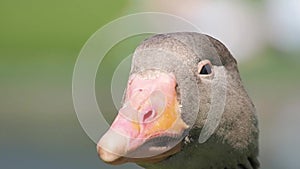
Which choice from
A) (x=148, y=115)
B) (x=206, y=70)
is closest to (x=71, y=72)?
(x=206, y=70)

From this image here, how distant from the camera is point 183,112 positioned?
140 inches

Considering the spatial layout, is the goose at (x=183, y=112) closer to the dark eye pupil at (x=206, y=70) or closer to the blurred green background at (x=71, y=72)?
the dark eye pupil at (x=206, y=70)

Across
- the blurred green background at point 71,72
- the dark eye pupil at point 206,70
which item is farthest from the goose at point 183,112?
the blurred green background at point 71,72

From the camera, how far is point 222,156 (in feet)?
12.8

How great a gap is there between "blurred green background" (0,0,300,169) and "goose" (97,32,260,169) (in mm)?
6368

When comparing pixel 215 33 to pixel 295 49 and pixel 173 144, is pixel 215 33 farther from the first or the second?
pixel 173 144

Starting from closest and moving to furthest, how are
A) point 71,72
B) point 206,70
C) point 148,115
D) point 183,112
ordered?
point 148,115 < point 183,112 < point 206,70 < point 71,72

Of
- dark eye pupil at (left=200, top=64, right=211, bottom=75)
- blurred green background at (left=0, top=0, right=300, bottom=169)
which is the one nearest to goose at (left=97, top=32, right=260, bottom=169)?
dark eye pupil at (left=200, top=64, right=211, bottom=75)

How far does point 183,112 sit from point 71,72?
48.1 ft

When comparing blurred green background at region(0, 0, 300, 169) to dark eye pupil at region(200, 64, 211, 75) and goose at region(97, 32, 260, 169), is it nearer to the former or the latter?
goose at region(97, 32, 260, 169)

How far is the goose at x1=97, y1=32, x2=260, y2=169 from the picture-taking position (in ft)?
10.9

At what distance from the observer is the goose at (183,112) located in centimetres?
332

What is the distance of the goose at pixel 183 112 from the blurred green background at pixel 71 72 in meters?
6.37

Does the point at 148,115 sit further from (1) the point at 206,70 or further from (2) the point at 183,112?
(1) the point at 206,70
